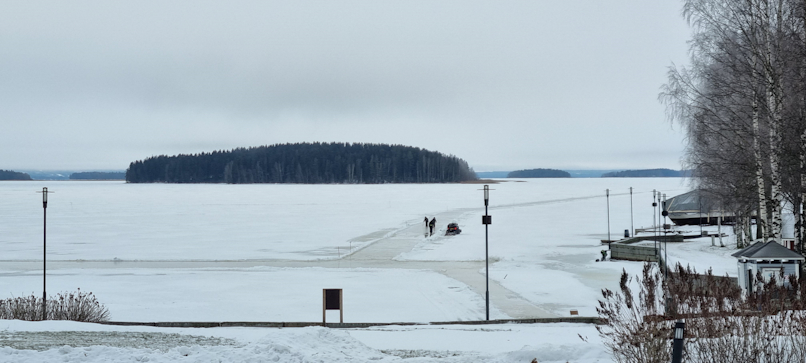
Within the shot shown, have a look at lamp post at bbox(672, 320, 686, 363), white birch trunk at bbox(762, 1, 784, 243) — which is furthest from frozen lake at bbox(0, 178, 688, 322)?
lamp post at bbox(672, 320, 686, 363)

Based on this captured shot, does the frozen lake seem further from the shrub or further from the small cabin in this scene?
the small cabin

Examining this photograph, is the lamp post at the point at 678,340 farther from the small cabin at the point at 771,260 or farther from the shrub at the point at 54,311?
the shrub at the point at 54,311

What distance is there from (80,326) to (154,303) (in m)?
6.08

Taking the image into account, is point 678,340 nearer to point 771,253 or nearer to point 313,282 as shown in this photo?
point 771,253

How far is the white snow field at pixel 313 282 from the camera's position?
8859 mm

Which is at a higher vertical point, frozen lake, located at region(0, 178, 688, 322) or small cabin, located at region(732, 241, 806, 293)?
small cabin, located at region(732, 241, 806, 293)

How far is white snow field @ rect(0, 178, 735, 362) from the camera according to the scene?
29.1 ft

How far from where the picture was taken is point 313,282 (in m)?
21.2

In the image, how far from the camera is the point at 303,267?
82.5ft

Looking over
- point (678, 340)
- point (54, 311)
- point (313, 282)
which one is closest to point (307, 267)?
point (313, 282)

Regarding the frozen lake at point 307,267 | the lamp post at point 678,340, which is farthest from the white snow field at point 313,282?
the lamp post at point 678,340

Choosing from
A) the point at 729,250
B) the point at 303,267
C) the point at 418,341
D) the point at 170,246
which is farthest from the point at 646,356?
the point at 170,246

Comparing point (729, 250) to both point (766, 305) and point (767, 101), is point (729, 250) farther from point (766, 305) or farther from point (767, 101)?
point (766, 305)

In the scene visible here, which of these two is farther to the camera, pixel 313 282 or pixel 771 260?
pixel 313 282
